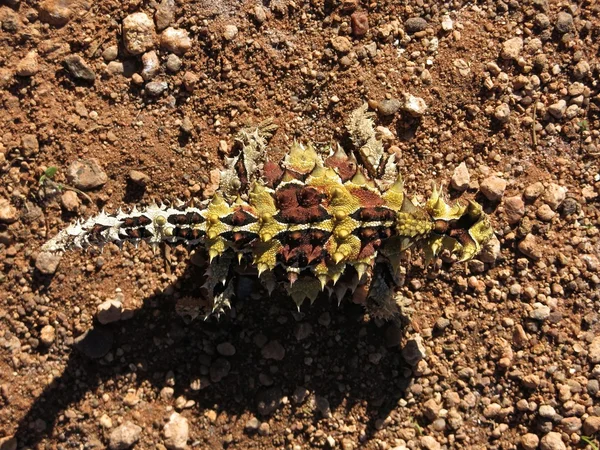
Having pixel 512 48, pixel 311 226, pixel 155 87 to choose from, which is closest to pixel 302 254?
pixel 311 226

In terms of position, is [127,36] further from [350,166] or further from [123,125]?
[350,166]

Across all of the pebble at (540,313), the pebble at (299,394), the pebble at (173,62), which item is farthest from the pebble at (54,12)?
the pebble at (540,313)

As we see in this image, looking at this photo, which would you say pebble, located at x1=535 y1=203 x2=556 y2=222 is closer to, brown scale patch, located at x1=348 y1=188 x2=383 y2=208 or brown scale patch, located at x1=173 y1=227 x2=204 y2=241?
brown scale patch, located at x1=348 y1=188 x2=383 y2=208

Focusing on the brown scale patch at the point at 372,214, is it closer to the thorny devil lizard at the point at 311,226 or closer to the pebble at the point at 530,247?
the thorny devil lizard at the point at 311,226

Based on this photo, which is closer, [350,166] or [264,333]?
[350,166]

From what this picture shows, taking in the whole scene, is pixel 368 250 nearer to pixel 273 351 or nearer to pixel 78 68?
pixel 273 351

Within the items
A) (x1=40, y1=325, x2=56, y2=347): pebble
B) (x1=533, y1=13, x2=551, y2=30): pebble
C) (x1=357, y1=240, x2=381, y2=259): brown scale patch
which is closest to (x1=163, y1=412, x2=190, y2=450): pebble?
(x1=40, y1=325, x2=56, y2=347): pebble

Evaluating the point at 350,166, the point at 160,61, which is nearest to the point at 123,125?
the point at 160,61
